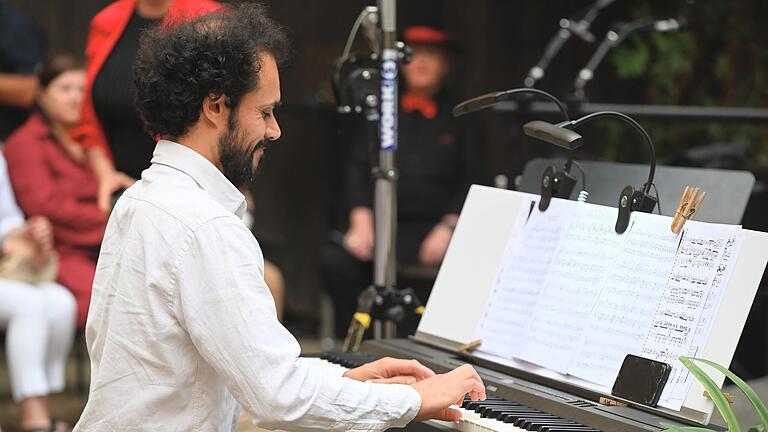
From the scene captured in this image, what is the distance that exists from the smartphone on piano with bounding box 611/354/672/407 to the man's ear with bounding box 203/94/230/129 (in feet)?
2.46

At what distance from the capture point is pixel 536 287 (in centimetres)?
213

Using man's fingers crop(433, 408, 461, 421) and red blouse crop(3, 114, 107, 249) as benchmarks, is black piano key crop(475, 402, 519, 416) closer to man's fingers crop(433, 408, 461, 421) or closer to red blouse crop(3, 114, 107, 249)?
man's fingers crop(433, 408, 461, 421)

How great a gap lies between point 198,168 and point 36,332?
2.34m

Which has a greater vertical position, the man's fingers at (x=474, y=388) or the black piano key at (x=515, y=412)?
the man's fingers at (x=474, y=388)

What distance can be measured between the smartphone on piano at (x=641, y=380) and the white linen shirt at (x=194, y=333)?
14.8 inches

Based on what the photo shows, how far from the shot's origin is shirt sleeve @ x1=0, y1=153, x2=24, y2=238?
13.2 feet

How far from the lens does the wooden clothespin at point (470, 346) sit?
2186mm

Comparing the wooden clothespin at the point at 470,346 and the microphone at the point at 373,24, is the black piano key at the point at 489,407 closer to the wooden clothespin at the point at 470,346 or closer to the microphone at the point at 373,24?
the wooden clothespin at the point at 470,346

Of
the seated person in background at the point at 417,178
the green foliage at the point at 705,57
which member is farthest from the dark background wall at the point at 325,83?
the seated person in background at the point at 417,178

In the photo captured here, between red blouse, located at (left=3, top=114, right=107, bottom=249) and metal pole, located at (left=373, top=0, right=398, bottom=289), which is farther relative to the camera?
red blouse, located at (left=3, top=114, right=107, bottom=249)

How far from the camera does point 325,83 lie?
5766 millimetres

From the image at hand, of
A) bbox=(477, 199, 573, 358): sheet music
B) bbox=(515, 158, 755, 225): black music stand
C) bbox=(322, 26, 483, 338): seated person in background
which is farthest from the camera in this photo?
bbox=(322, 26, 483, 338): seated person in background

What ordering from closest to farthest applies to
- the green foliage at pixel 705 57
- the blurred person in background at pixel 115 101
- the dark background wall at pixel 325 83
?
the blurred person in background at pixel 115 101 → the dark background wall at pixel 325 83 → the green foliage at pixel 705 57

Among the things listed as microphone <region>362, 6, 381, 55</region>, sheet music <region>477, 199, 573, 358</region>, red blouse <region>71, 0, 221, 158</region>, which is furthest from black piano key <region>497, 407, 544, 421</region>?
red blouse <region>71, 0, 221, 158</region>
